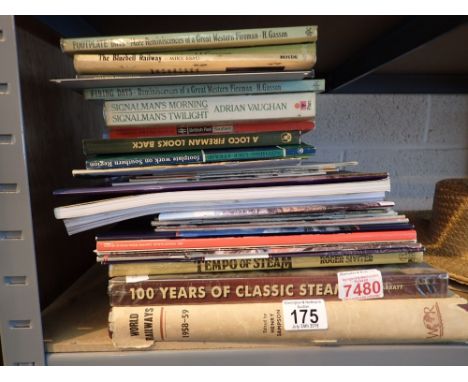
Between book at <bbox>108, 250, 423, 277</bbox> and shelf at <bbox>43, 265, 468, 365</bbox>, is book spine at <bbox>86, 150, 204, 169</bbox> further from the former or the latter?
shelf at <bbox>43, 265, 468, 365</bbox>

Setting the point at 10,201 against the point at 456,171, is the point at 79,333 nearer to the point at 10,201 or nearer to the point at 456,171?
the point at 10,201

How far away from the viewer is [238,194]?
45 centimetres

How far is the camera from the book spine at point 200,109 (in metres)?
0.47

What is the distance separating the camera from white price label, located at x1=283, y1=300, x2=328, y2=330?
16.7 inches

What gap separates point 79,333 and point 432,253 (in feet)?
2.13

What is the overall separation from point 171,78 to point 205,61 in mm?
52

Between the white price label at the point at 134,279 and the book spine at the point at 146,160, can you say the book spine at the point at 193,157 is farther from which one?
the white price label at the point at 134,279

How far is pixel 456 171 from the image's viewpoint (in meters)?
1.03

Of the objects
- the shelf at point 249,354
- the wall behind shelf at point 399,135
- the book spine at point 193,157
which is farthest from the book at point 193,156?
the wall behind shelf at point 399,135

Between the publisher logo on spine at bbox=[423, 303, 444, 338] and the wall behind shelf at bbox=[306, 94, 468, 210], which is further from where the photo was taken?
the wall behind shelf at bbox=[306, 94, 468, 210]

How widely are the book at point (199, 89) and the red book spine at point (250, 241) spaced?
203 millimetres

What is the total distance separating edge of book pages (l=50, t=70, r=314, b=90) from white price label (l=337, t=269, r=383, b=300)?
0.90ft

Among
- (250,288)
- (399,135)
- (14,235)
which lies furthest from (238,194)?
(399,135)

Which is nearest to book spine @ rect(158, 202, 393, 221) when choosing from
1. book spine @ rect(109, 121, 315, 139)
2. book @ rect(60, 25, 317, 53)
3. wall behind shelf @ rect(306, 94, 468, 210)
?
book spine @ rect(109, 121, 315, 139)
